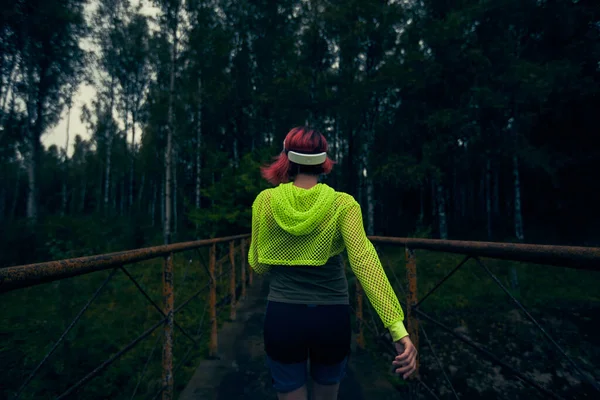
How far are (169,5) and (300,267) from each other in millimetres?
15848

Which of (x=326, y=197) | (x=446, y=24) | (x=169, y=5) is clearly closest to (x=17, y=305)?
(x=326, y=197)

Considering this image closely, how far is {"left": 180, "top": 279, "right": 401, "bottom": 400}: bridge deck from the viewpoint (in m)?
2.75

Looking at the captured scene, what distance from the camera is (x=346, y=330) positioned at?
1.48 m

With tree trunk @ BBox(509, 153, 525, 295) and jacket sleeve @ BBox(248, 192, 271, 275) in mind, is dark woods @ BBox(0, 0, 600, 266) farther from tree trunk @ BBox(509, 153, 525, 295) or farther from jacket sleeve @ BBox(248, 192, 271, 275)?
jacket sleeve @ BBox(248, 192, 271, 275)

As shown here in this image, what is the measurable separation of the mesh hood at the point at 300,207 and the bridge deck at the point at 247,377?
210 centimetres

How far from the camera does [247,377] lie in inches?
122

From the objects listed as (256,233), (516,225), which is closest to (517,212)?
(516,225)

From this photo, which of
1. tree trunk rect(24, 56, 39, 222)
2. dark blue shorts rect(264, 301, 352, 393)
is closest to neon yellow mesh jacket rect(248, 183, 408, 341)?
dark blue shorts rect(264, 301, 352, 393)

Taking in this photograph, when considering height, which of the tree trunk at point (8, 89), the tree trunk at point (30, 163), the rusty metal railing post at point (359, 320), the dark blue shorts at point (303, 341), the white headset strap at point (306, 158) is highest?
the tree trunk at point (8, 89)

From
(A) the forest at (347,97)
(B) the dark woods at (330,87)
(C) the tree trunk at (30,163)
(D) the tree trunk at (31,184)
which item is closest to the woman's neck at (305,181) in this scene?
(A) the forest at (347,97)

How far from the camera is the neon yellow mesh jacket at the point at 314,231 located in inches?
51.2

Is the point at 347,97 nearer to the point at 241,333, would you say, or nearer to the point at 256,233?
the point at 241,333

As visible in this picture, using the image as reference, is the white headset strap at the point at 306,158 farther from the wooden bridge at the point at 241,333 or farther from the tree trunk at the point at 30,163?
the tree trunk at the point at 30,163

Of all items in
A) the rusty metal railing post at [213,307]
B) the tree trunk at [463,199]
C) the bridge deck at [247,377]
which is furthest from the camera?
the tree trunk at [463,199]
